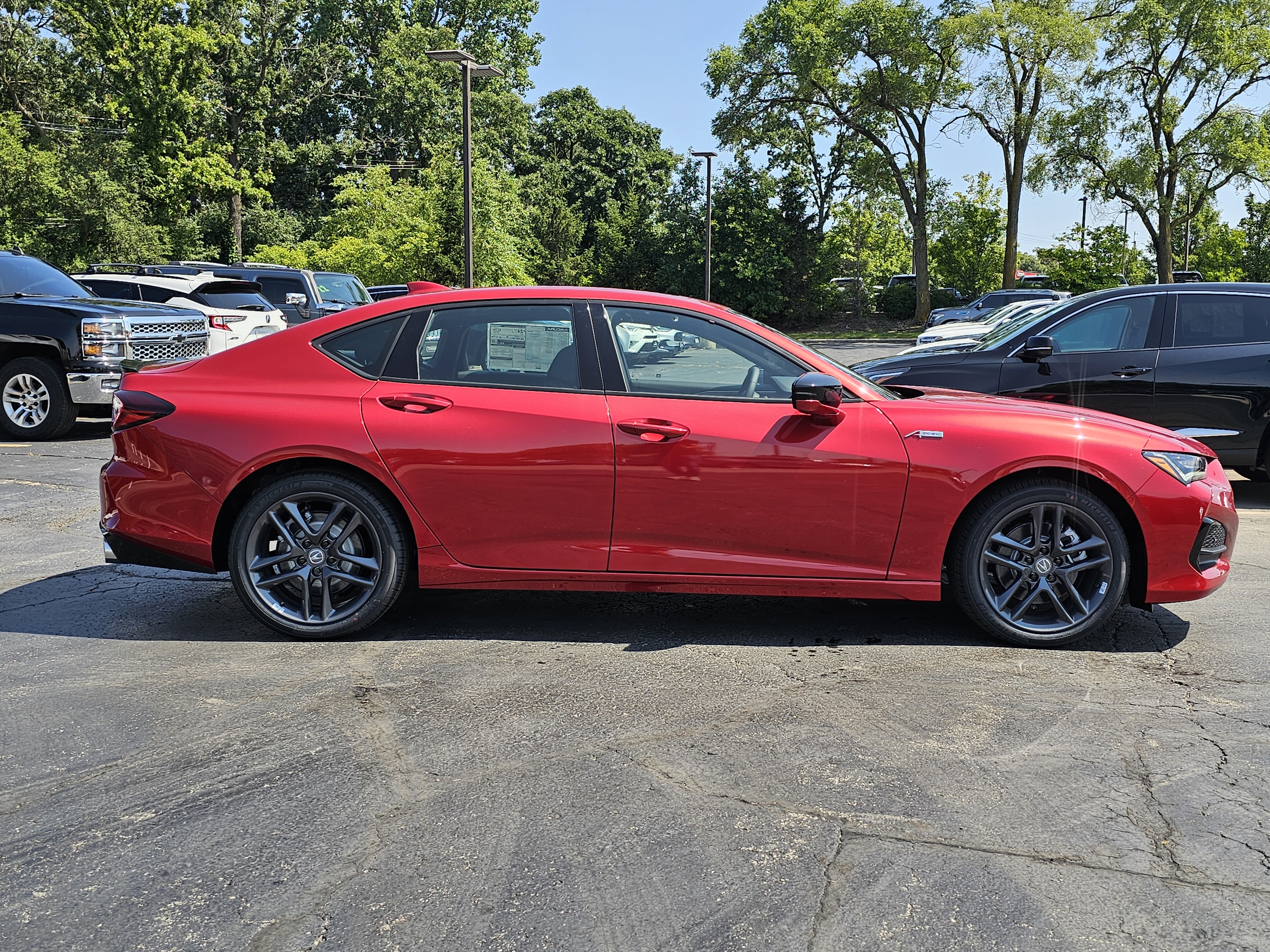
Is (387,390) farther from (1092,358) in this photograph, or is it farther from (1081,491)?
(1092,358)

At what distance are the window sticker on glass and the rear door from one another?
526 centimetres

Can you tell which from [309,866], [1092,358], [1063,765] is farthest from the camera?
[1092,358]

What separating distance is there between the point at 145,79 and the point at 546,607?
47175 mm

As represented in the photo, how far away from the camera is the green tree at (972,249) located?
48531 millimetres

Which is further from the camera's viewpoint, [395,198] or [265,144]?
[265,144]

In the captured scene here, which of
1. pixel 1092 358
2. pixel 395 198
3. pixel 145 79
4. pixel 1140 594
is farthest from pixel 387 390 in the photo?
pixel 145 79

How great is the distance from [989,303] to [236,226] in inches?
1270

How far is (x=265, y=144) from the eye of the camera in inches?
2064

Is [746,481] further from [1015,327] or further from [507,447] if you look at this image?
[1015,327]

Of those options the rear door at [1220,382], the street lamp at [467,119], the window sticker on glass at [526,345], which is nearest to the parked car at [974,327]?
the street lamp at [467,119]

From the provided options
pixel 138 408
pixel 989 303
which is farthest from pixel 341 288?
pixel 989 303

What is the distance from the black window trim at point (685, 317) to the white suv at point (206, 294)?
1025 centimetres

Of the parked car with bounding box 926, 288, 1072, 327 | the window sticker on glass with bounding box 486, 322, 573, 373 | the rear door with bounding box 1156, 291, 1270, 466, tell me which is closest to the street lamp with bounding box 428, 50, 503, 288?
the rear door with bounding box 1156, 291, 1270, 466

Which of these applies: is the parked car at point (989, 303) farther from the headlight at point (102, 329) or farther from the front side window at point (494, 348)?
the front side window at point (494, 348)
